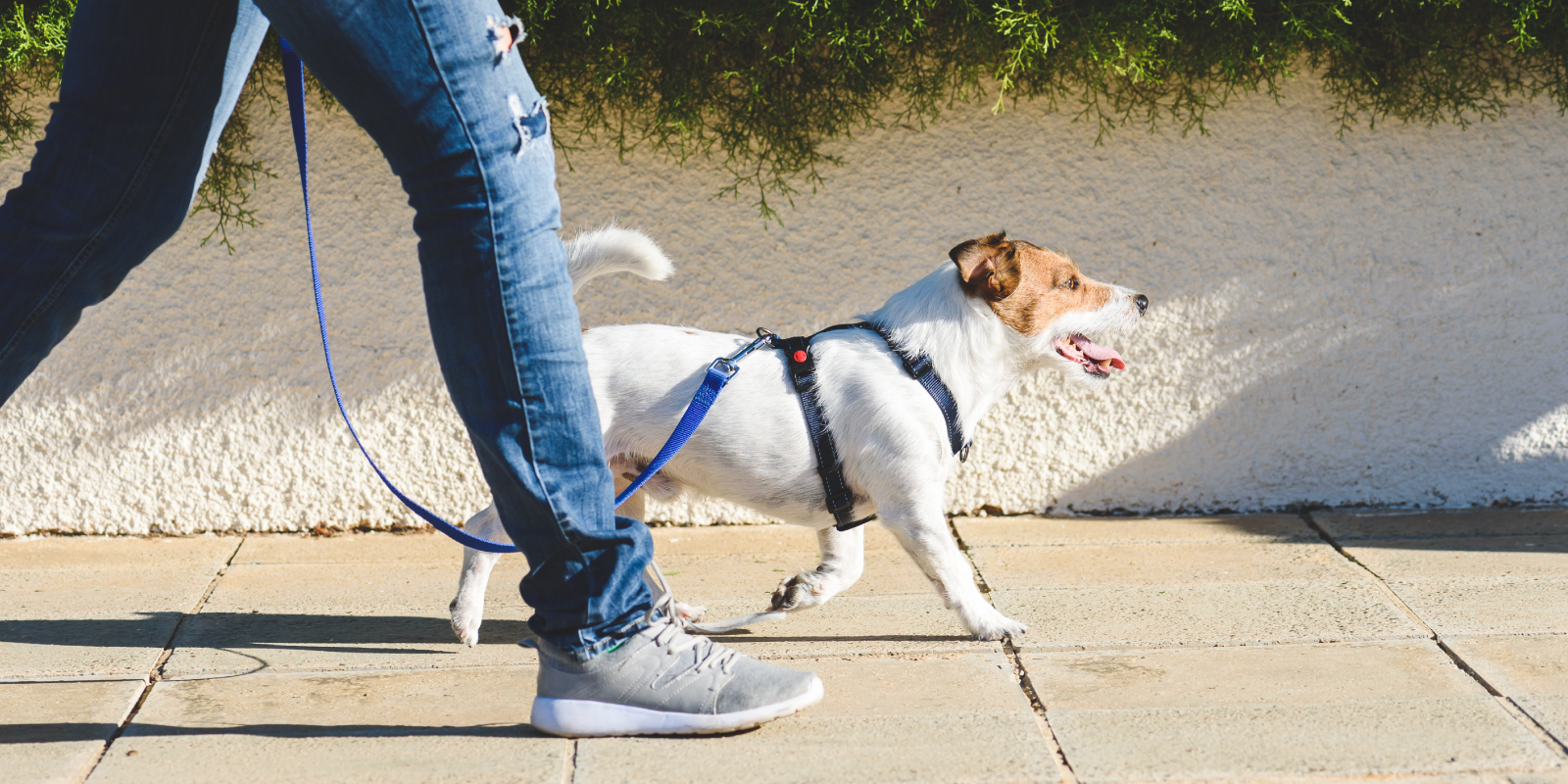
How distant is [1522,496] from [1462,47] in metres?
1.55

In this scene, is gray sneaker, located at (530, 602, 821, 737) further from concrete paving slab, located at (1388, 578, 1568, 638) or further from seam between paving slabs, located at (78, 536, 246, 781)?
concrete paving slab, located at (1388, 578, 1568, 638)

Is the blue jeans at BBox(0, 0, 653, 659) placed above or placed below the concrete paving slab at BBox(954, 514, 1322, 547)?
above

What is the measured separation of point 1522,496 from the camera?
13.7ft

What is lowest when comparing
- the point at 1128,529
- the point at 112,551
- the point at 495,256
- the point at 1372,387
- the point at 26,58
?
the point at 112,551

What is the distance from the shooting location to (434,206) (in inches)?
74.0

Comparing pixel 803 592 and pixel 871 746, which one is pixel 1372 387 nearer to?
pixel 803 592

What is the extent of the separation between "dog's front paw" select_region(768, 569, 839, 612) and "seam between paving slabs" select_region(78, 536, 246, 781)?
144cm

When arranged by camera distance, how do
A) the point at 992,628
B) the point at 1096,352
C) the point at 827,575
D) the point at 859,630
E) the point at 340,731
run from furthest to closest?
1. the point at 1096,352
2. the point at 827,575
3. the point at 859,630
4. the point at 992,628
5. the point at 340,731

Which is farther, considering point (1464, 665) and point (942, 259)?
point (942, 259)

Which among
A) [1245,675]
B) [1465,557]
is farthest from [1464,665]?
[1465,557]

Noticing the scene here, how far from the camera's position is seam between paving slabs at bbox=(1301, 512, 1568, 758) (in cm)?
219

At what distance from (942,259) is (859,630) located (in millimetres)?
1478

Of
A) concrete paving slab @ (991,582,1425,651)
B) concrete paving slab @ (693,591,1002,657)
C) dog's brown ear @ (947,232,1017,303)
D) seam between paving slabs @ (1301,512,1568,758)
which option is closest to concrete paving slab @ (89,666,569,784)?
concrete paving slab @ (693,591,1002,657)

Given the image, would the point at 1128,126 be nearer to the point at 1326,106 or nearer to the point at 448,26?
the point at 1326,106
